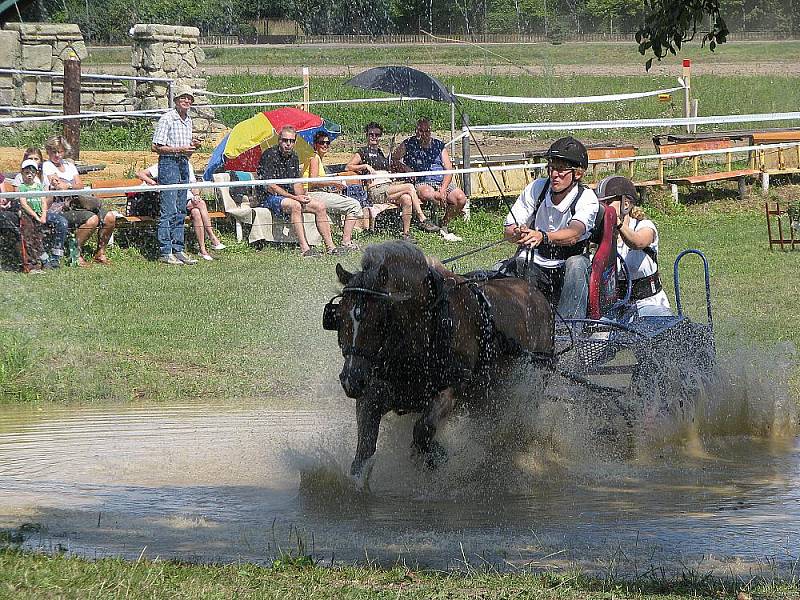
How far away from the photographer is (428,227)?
603 inches

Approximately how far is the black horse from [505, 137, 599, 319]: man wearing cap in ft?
2.32

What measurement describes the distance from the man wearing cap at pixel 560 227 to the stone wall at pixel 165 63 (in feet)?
48.1

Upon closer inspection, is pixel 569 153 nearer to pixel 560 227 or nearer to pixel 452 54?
pixel 560 227

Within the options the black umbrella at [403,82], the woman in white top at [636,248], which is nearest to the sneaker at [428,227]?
the black umbrella at [403,82]

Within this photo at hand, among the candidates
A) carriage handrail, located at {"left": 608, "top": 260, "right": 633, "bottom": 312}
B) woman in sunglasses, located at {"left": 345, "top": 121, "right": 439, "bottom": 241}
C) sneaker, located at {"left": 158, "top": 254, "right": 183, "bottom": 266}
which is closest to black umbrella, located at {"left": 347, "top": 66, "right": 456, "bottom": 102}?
woman in sunglasses, located at {"left": 345, "top": 121, "right": 439, "bottom": 241}

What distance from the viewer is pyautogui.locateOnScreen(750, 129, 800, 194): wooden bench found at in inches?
814

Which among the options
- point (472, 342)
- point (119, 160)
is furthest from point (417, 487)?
point (119, 160)

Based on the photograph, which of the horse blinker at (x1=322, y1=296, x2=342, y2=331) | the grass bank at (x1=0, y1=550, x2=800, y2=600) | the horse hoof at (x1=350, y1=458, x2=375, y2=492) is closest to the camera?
the grass bank at (x1=0, y1=550, x2=800, y2=600)

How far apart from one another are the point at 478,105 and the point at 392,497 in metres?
23.3

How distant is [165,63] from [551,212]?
16.0m

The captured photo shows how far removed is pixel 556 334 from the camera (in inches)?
296

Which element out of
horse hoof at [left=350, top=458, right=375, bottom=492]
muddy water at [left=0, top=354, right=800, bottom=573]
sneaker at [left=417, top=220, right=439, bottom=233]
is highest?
sneaker at [left=417, top=220, right=439, bottom=233]

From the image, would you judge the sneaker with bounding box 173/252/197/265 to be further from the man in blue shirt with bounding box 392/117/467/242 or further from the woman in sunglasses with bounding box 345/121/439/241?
the man in blue shirt with bounding box 392/117/467/242

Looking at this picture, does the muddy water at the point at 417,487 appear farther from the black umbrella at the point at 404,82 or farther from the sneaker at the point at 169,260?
the black umbrella at the point at 404,82
